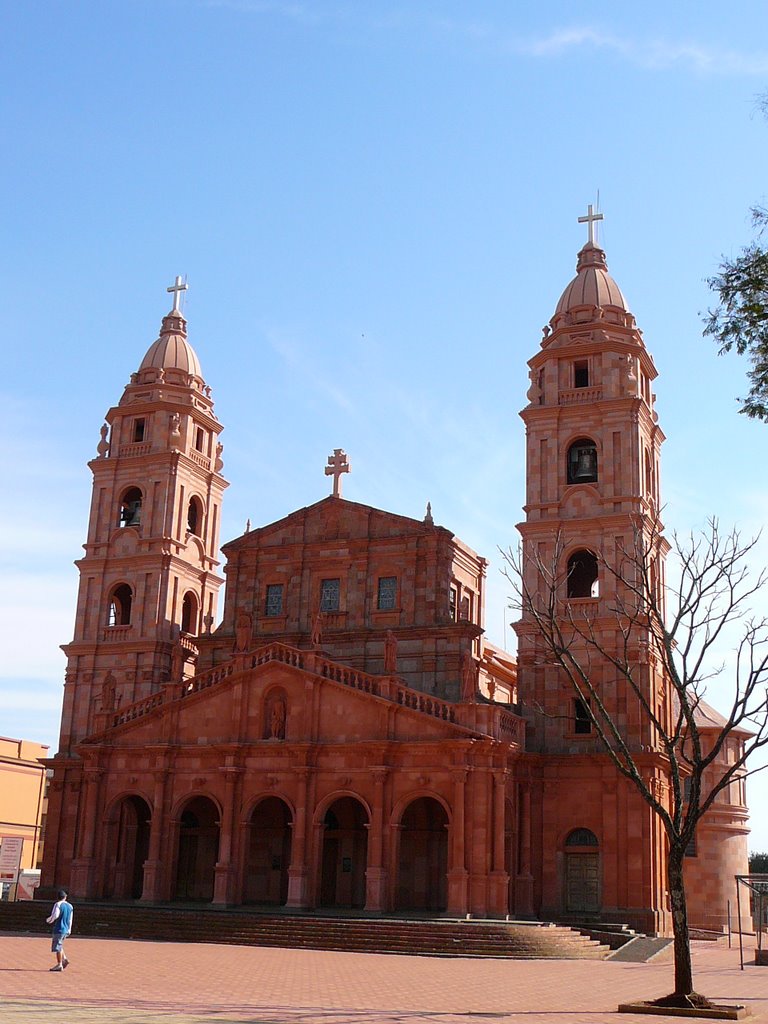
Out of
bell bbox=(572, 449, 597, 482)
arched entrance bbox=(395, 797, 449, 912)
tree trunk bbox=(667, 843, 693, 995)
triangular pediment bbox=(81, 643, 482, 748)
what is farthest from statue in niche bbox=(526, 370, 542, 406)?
tree trunk bbox=(667, 843, 693, 995)

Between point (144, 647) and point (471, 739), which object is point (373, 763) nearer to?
point (471, 739)

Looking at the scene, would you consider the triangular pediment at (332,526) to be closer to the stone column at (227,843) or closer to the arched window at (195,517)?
the arched window at (195,517)

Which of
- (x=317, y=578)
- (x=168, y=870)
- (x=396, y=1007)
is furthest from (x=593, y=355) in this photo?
(x=396, y=1007)

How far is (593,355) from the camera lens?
52875mm

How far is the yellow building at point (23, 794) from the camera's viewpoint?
228 ft

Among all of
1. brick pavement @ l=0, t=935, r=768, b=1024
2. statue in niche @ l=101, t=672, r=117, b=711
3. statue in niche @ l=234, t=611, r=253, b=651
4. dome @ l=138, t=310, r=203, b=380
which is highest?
dome @ l=138, t=310, r=203, b=380

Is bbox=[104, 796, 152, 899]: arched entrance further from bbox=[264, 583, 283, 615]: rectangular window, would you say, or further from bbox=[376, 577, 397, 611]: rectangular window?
bbox=[376, 577, 397, 611]: rectangular window

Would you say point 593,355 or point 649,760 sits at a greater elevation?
point 593,355

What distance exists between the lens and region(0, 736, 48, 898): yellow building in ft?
228

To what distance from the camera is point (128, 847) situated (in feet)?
165

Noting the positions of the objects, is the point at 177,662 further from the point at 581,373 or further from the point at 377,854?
the point at 581,373

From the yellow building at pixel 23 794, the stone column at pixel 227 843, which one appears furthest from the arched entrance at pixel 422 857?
the yellow building at pixel 23 794

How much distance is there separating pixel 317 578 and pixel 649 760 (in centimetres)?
1598

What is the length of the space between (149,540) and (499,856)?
891 inches
